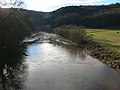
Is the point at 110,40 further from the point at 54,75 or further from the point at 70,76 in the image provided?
the point at 54,75

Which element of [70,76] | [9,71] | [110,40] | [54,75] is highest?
[9,71]

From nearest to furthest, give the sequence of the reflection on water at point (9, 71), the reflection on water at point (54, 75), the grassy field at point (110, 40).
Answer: the reflection on water at point (9, 71) < the reflection on water at point (54, 75) < the grassy field at point (110, 40)

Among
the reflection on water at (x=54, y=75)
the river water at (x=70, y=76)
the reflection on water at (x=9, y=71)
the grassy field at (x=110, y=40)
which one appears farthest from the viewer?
the grassy field at (x=110, y=40)

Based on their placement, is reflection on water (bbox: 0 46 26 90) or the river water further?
the river water

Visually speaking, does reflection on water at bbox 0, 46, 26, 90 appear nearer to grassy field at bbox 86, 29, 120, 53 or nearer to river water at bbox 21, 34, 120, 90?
river water at bbox 21, 34, 120, 90

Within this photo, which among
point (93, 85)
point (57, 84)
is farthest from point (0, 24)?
point (93, 85)

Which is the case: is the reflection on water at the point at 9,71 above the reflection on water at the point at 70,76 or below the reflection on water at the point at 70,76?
above

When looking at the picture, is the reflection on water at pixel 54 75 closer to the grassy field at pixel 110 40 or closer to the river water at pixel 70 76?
the river water at pixel 70 76

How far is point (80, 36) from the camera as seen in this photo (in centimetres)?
6725

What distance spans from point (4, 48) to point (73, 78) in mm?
11189

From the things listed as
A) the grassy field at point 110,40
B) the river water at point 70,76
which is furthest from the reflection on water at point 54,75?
the grassy field at point 110,40

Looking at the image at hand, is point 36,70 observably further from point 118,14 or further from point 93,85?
point 118,14

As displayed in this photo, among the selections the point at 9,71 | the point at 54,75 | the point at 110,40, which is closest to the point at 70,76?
the point at 54,75

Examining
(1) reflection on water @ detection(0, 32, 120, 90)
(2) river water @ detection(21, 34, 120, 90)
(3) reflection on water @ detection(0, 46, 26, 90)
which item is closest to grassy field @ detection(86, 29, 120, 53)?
(2) river water @ detection(21, 34, 120, 90)
